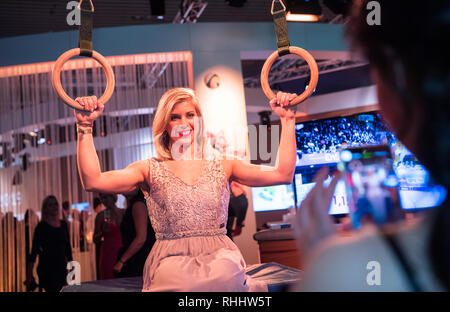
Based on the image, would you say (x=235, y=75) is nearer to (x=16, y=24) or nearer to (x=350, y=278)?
(x=16, y=24)

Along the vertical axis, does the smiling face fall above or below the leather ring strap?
below

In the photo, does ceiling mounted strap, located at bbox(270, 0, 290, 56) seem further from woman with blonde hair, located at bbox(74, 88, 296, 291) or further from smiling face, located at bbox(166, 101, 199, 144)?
smiling face, located at bbox(166, 101, 199, 144)

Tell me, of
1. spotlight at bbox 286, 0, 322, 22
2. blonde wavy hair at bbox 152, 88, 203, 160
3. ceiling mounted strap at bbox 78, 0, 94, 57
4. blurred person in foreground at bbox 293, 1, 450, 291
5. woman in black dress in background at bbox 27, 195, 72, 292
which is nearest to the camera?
blurred person in foreground at bbox 293, 1, 450, 291

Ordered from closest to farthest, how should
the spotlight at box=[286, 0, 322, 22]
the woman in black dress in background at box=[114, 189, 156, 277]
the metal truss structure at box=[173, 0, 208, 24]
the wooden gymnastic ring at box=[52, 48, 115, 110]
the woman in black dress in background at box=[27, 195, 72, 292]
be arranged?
the wooden gymnastic ring at box=[52, 48, 115, 110] < the woman in black dress in background at box=[114, 189, 156, 277] < the woman in black dress in background at box=[27, 195, 72, 292] < the spotlight at box=[286, 0, 322, 22] < the metal truss structure at box=[173, 0, 208, 24]

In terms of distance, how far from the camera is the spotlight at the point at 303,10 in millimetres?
4445

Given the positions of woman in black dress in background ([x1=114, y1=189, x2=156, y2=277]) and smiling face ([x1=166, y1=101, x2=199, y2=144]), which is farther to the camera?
woman in black dress in background ([x1=114, y1=189, x2=156, y2=277])

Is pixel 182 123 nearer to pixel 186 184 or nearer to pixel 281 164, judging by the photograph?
pixel 186 184

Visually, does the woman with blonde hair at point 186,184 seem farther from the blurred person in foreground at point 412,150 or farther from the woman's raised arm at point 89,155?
the blurred person in foreground at point 412,150

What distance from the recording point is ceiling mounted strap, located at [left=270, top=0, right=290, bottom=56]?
→ 143 centimetres

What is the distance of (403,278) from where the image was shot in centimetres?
42

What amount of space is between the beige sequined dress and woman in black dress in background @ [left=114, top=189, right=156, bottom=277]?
109cm

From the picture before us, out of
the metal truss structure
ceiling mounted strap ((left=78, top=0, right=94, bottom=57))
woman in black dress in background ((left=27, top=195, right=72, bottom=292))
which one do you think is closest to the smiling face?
ceiling mounted strap ((left=78, top=0, right=94, bottom=57))

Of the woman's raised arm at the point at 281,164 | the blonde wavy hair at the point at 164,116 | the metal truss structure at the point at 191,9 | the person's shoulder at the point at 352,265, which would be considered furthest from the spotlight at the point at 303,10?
the person's shoulder at the point at 352,265
